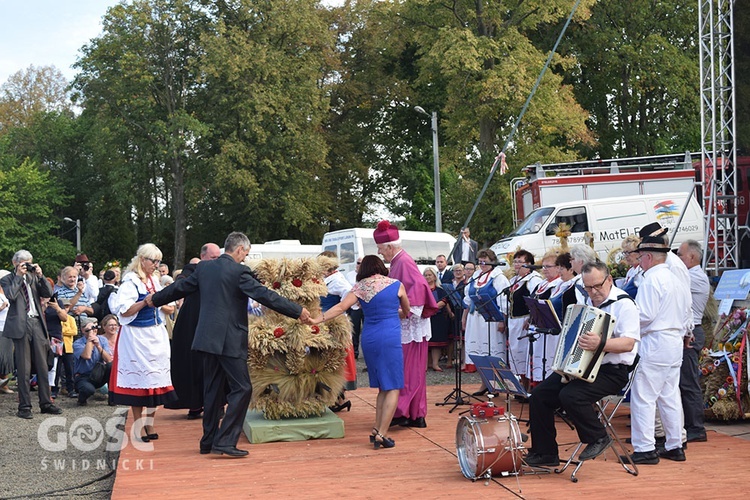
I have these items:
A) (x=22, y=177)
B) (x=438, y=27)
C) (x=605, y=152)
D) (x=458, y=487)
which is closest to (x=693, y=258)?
(x=458, y=487)

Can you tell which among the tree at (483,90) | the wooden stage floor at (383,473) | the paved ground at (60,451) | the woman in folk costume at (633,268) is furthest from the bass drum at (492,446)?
the tree at (483,90)

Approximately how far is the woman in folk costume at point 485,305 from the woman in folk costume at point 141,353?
3668 millimetres

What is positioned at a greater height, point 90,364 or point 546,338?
point 546,338

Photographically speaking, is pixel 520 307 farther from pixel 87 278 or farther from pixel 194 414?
pixel 87 278

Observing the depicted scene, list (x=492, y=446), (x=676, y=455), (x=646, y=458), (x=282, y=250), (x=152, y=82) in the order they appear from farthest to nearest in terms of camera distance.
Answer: (x=152, y=82), (x=282, y=250), (x=676, y=455), (x=646, y=458), (x=492, y=446)

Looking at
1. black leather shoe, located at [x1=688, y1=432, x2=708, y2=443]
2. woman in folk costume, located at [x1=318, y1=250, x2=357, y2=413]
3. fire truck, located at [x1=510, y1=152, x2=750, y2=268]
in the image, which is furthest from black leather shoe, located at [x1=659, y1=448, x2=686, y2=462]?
fire truck, located at [x1=510, y1=152, x2=750, y2=268]

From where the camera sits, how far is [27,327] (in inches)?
443

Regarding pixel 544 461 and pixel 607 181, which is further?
pixel 607 181

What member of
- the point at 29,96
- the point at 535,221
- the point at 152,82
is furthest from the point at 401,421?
the point at 29,96

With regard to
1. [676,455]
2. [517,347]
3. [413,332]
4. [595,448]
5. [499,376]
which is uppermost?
[413,332]

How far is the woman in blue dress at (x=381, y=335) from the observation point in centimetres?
838

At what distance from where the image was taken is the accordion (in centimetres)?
691

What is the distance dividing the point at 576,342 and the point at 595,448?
83 cm

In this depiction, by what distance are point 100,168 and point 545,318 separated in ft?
149
